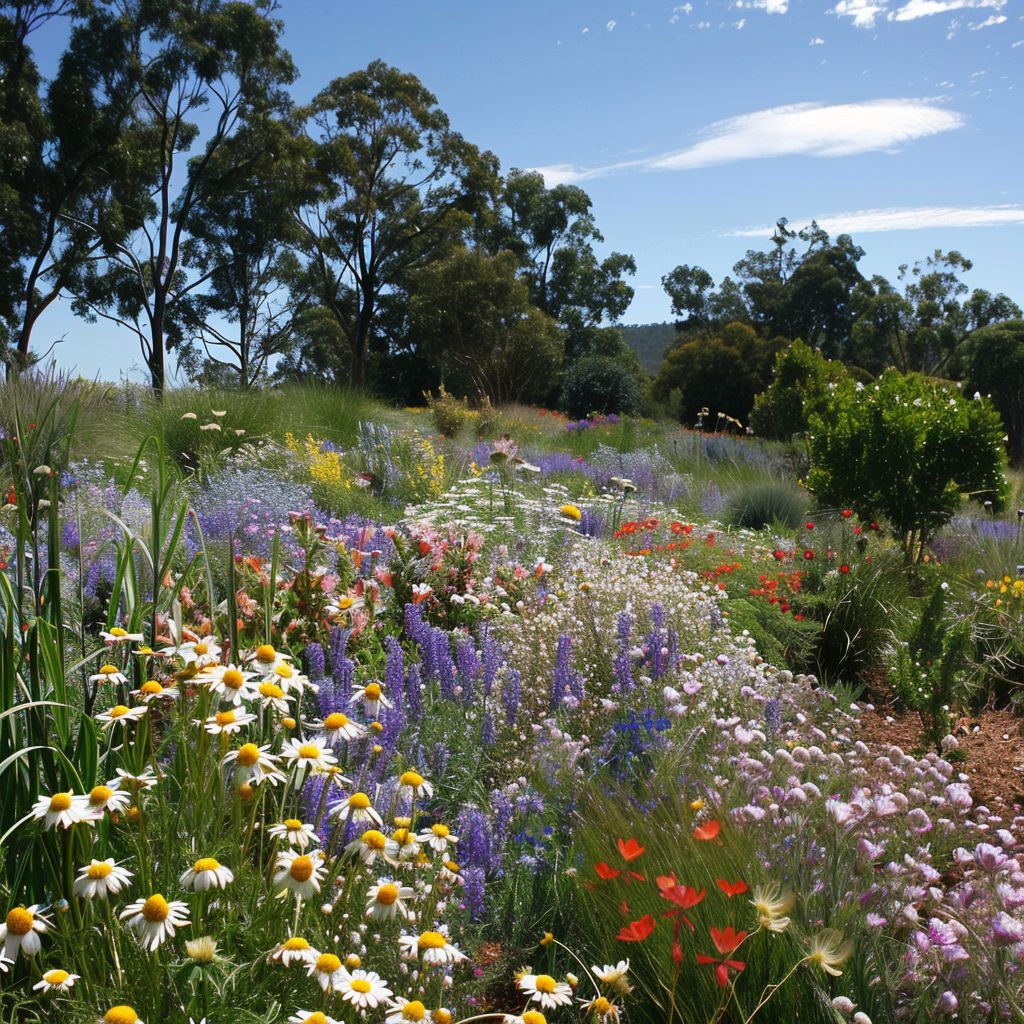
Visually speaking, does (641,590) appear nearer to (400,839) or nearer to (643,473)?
(400,839)

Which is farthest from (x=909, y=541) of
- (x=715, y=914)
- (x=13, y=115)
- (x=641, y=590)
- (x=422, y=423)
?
(x=13, y=115)

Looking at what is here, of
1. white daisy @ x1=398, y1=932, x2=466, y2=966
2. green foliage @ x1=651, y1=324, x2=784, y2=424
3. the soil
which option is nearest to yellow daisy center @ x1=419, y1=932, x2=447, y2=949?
white daisy @ x1=398, y1=932, x2=466, y2=966

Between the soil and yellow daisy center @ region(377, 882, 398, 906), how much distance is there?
9.25ft

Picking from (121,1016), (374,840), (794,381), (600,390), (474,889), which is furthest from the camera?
(600,390)

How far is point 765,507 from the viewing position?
31.5 feet

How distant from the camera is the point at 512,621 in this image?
14.8 ft

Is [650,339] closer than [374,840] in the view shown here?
No

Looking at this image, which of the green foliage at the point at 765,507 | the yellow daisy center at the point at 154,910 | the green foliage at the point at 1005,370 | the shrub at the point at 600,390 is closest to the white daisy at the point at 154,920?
the yellow daisy center at the point at 154,910

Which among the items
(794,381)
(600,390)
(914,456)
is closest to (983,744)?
(914,456)

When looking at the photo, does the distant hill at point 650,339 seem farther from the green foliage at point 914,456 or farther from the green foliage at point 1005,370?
the green foliage at point 914,456

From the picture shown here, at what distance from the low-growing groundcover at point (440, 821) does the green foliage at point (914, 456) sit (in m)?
3.25

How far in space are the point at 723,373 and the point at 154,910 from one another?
32916 millimetres

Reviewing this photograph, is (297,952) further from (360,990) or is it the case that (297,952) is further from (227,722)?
(227,722)

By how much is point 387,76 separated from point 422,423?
16.7m
